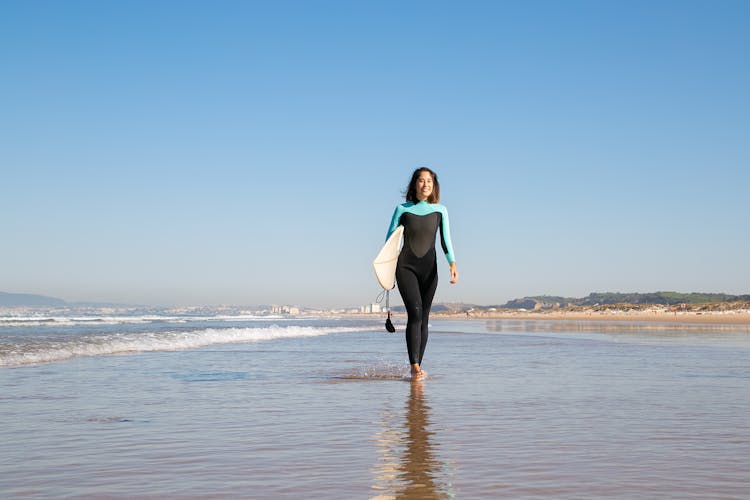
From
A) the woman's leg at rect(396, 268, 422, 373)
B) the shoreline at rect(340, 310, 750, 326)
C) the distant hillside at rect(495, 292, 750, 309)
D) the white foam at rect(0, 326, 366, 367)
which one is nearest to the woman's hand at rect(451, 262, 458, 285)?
the woman's leg at rect(396, 268, 422, 373)

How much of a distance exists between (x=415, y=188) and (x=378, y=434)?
4.17 meters

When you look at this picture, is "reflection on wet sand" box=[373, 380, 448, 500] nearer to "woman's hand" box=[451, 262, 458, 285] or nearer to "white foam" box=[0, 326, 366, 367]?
"woman's hand" box=[451, 262, 458, 285]

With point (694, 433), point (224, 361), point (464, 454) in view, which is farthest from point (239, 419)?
point (224, 361)

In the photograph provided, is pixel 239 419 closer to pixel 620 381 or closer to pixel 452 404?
pixel 452 404

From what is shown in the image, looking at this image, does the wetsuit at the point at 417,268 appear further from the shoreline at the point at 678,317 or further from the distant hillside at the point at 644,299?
the distant hillside at the point at 644,299

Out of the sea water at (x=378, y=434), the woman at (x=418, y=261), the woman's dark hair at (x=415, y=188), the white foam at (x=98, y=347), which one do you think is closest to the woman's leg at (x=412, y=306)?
the woman at (x=418, y=261)

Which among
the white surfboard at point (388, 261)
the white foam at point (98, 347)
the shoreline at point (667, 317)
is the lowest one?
the shoreline at point (667, 317)

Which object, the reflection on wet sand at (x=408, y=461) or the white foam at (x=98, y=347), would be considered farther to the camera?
the white foam at (x=98, y=347)

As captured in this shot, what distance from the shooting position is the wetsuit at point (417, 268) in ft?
26.2

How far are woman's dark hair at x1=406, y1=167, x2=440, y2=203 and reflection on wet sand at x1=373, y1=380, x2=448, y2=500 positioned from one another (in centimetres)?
337

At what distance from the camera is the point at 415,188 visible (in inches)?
325

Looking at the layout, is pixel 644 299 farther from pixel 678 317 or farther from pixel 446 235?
pixel 446 235

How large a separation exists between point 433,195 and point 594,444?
457 cm

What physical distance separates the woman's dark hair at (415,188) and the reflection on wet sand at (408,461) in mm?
3366
